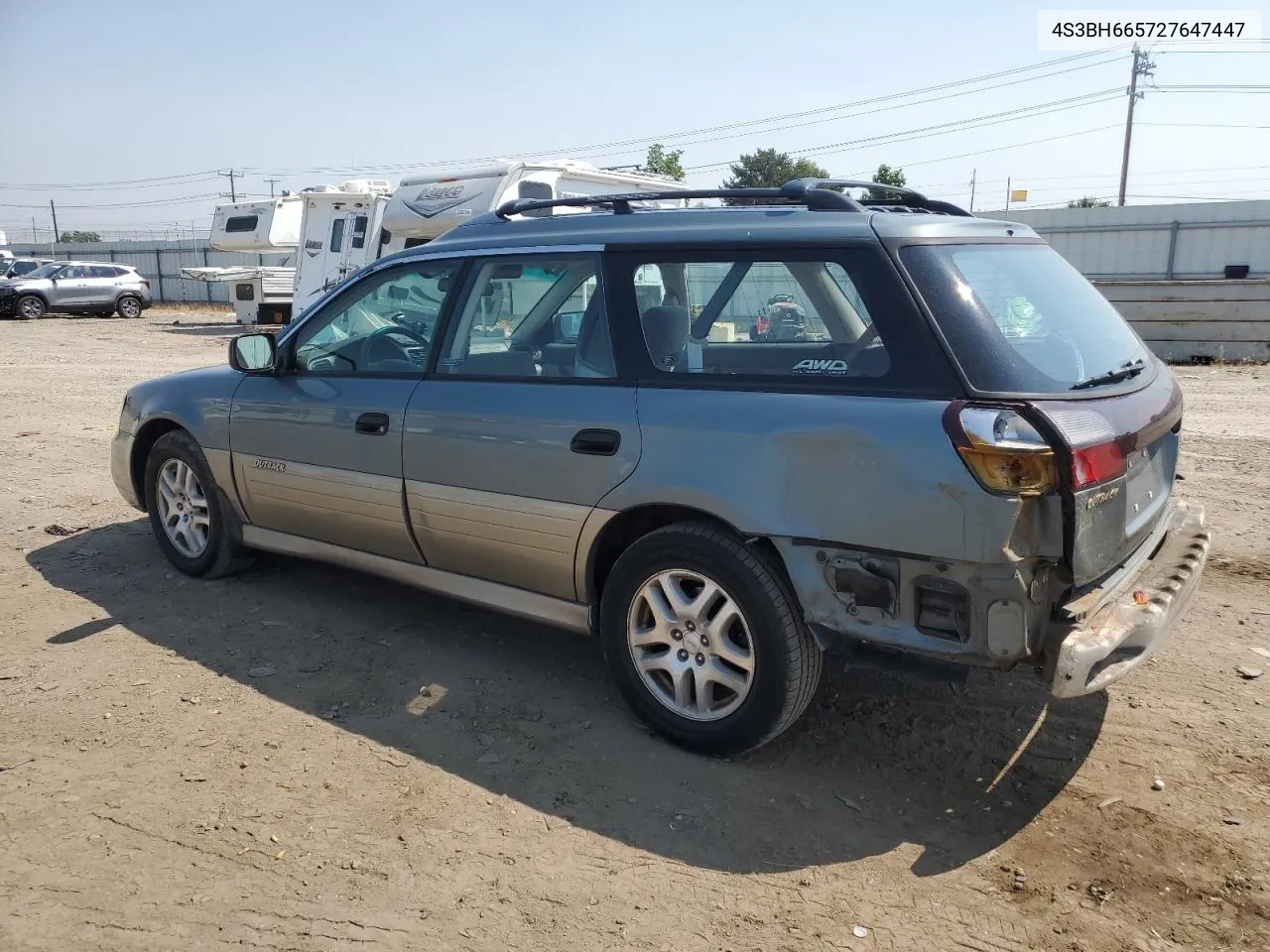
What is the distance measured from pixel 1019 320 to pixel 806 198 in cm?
91

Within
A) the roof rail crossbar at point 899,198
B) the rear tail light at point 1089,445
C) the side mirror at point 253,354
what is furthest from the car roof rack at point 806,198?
the side mirror at point 253,354

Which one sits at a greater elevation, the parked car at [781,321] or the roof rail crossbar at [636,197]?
the roof rail crossbar at [636,197]

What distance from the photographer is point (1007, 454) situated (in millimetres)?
2898

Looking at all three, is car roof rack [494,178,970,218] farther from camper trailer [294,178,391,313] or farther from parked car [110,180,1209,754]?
camper trailer [294,178,391,313]

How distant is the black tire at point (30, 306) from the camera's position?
2852 cm

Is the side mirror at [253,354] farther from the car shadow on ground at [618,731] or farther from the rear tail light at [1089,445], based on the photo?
the rear tail light at [1089,445]

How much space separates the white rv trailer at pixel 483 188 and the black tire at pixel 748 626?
980cm

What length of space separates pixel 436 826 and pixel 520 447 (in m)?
1.41

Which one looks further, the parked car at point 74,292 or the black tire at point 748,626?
the parked car at point 74,292

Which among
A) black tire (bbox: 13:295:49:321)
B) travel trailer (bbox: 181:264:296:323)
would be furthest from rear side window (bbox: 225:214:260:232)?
black tire (bbox: 13:295:49:321)

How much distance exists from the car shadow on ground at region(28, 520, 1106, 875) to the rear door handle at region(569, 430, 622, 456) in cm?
106

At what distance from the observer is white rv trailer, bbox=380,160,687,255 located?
1367 centimetres

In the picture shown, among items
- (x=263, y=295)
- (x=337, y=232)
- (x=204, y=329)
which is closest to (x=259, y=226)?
(x=263, y=295)

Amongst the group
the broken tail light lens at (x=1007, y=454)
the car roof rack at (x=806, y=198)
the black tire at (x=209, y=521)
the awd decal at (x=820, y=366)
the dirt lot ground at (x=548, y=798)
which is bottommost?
the dirt lot ground at (x=548, y=798)
